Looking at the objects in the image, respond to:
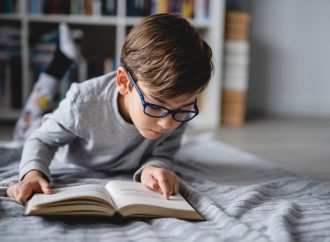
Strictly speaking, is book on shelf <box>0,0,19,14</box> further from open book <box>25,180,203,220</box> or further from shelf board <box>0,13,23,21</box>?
open book <box>25,180,203,220</box>

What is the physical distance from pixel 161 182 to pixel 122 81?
9.7 inches

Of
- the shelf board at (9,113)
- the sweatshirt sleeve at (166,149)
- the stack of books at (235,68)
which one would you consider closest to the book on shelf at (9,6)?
the shelf board at (9,113)

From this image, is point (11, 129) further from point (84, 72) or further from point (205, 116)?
point (205, 116)

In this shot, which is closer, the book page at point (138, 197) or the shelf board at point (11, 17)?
the book page at point (138, 197)

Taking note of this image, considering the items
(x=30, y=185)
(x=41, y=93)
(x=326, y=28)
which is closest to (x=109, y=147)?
(x=30, y=185)

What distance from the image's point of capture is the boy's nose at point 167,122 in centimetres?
90

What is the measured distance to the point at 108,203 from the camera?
786 mm

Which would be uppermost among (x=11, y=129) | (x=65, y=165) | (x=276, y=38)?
(x=276, y=38)

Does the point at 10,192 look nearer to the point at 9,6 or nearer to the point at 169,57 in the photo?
the point at 169,57

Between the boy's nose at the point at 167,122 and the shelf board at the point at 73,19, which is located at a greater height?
the shelf board at the point at 73,19

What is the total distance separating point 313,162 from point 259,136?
607 millimetres

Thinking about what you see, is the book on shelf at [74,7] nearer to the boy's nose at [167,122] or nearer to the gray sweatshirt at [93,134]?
the gray sweatshirt at [93,134]

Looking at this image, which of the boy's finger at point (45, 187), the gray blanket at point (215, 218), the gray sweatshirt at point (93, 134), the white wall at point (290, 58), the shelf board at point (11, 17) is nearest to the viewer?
the gray blanket at point (215, 218)

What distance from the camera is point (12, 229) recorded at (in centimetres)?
74
